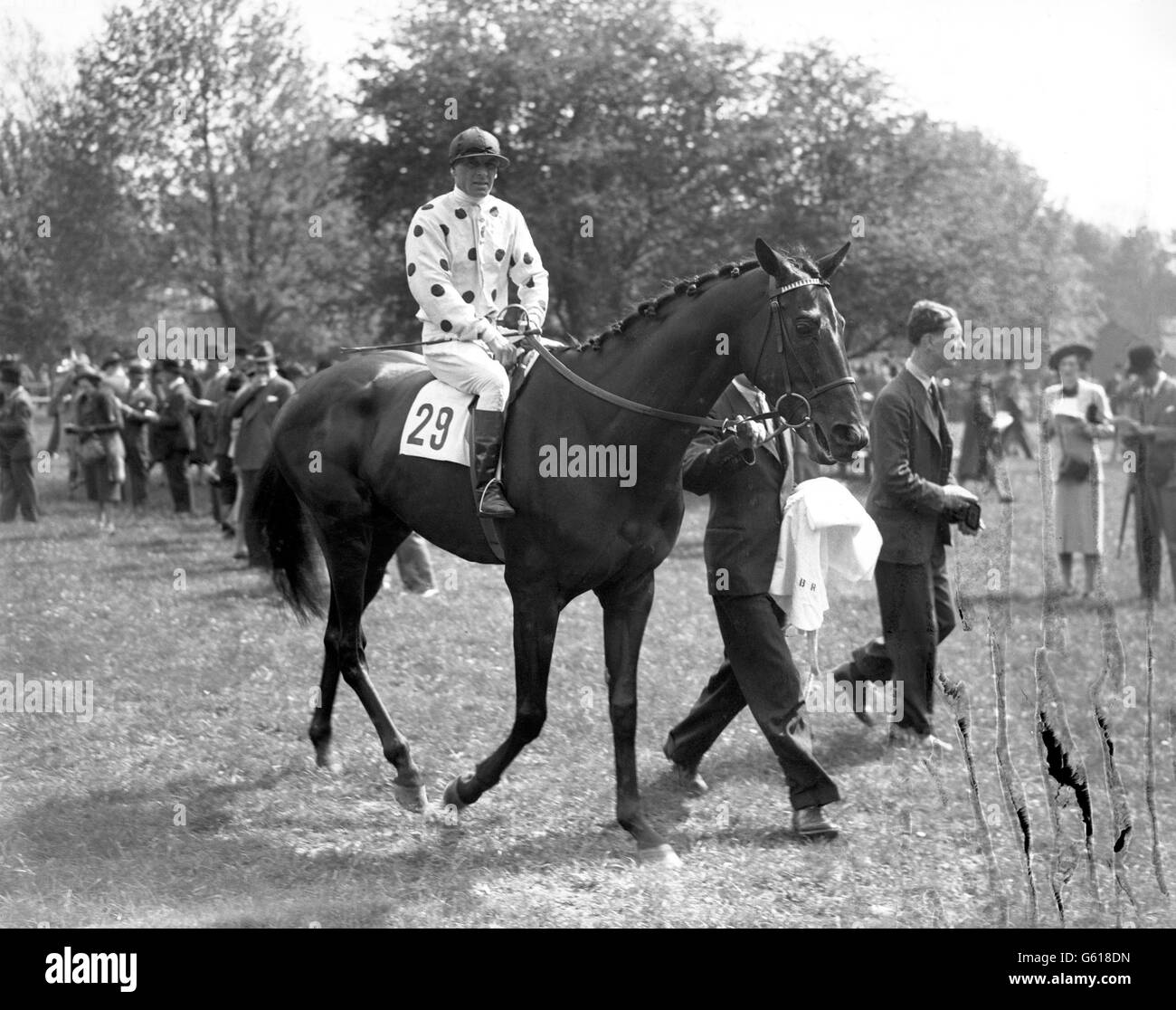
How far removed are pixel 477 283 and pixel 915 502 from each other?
2455 millimetres

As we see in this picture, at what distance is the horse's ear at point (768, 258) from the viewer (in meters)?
4.86

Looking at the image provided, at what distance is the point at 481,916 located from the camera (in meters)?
4.74

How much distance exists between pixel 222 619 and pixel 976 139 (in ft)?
72.2

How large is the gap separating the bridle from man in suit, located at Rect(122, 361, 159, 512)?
13.8 metres

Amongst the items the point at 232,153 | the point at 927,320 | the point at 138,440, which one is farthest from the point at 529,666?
the point at 232,153

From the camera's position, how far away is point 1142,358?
11.3 m

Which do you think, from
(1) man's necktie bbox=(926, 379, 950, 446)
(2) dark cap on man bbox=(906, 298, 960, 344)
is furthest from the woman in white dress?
(2) dark cap on man bbox=(906, 298, 960, 344)

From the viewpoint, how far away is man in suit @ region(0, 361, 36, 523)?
15.9 metres

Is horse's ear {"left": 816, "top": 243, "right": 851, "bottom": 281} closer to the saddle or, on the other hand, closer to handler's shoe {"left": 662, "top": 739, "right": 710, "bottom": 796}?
the saddle

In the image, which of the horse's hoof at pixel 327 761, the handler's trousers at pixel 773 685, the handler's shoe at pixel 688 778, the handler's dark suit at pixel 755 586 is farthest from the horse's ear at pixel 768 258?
the horse's hoof at pixel 327 761

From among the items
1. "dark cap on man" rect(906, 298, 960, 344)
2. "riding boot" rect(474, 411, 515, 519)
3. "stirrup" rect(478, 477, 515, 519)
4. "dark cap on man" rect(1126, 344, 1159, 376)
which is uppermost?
"dark cap on man" rect(1126, 344, 1159, 376)

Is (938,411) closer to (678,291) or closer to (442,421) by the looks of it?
(678,291)

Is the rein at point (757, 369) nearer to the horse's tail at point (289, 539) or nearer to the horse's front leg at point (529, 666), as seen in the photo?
the horse's front leg at point (529, 666)
